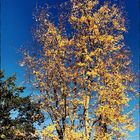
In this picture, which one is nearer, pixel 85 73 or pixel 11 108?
pixel 85 73

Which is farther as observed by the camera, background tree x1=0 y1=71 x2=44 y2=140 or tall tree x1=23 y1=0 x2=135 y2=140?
background tree x1=0 y1=71 x2=44 y2=140

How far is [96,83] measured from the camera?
24.2 m

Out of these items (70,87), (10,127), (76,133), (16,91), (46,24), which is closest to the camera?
(76,133)

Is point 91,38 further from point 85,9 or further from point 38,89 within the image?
point 38,89

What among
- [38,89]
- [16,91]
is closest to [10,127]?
[16,91]

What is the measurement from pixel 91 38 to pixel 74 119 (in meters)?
4.90

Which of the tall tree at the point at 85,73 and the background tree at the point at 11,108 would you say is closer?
the tall tree at the point at 85,73

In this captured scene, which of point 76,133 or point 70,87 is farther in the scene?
point 70,87

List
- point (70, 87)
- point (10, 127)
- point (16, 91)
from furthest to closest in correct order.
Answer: point (16, 91), point (10, 127), point (70, 87)

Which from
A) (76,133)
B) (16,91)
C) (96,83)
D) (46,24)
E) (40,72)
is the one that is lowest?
(76,133)

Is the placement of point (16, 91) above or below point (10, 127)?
above

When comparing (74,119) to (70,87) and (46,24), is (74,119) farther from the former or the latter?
(46,24)

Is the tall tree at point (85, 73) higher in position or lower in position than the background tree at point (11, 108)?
lower

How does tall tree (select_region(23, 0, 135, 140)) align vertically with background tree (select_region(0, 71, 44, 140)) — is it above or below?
below
